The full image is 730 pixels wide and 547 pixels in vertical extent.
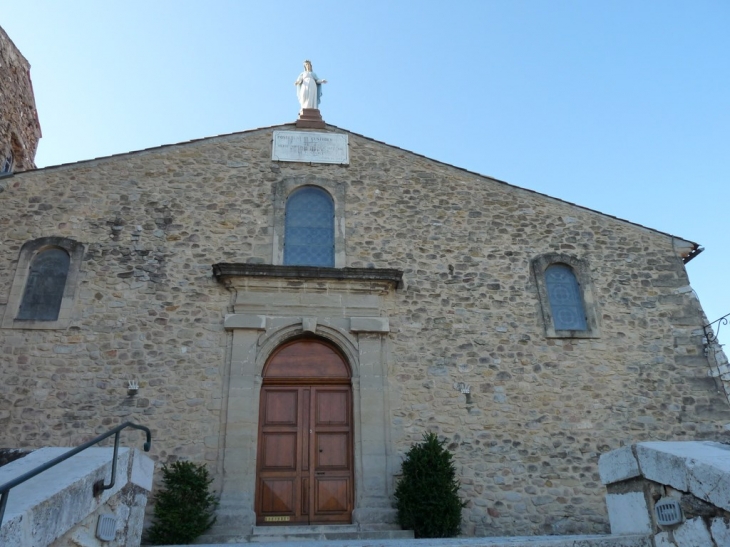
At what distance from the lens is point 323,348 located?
905 centimetres

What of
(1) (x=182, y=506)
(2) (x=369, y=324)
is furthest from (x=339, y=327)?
(1) (x=182, y=506)

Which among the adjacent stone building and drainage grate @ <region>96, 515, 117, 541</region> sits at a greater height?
the adjacent stone building

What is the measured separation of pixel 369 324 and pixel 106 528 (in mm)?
5257

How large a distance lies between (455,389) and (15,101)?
1191 centimetres

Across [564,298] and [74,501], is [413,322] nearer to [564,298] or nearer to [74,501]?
[564,298]

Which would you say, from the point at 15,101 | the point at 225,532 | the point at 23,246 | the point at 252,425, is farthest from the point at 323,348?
the point at 15,101

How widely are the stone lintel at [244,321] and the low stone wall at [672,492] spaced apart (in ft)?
17.5

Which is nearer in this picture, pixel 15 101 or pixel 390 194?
pixel 390 194

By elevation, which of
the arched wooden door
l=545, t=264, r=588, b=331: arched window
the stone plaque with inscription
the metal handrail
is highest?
the stone plaque with inscription

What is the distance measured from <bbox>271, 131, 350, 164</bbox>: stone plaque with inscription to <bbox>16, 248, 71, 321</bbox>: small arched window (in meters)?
3.85

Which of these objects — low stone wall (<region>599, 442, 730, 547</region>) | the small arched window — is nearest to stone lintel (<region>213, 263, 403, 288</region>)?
the small arched window

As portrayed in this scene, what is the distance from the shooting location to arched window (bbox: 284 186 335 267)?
974 cm

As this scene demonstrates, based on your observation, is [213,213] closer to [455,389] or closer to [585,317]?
[455,389]

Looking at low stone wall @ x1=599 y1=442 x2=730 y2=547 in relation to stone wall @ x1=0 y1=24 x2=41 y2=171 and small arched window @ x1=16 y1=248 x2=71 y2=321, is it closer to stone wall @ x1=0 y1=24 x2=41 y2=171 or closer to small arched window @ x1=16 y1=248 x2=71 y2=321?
small arched window @ x1=16 y1=248 x2=71 y2=321
